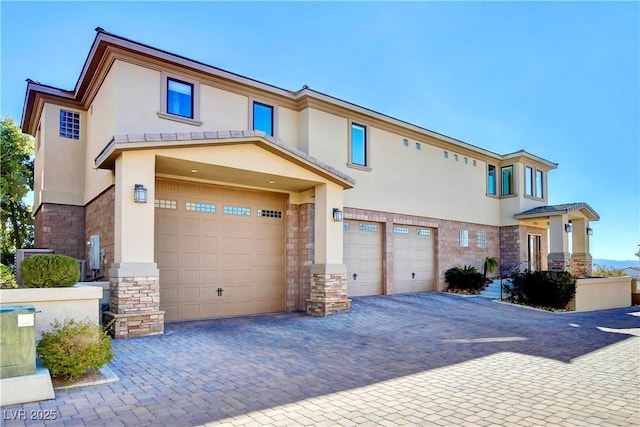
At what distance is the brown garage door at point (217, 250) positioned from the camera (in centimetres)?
1039

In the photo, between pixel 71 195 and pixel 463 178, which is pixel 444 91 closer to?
pixel 463 178

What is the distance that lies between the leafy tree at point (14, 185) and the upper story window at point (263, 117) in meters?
10.9

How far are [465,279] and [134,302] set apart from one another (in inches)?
499

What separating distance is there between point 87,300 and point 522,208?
1898cm

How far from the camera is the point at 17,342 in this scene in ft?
15.8

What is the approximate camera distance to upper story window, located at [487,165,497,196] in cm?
2009

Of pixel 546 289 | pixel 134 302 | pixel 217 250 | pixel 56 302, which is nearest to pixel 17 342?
pixel 56 302

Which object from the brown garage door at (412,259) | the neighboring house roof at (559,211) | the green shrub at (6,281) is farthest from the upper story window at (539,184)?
the green shrub at (6,281)

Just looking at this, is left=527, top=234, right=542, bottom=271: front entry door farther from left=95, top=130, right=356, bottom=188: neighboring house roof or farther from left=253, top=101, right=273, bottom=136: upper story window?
left=253, top=101, right=273, bottom=136: upper story window

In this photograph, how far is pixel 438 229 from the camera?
17.0m

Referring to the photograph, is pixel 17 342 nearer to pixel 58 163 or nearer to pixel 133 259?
pixel 133 259

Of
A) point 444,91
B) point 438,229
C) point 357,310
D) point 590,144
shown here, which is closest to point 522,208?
point 438,229

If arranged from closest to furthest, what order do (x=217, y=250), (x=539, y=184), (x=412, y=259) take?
(x=217, y=250) < (x=412, y=259) < (x=539, y=184)

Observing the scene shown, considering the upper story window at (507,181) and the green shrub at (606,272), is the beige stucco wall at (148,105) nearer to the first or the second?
the upper story window at (507,181)
